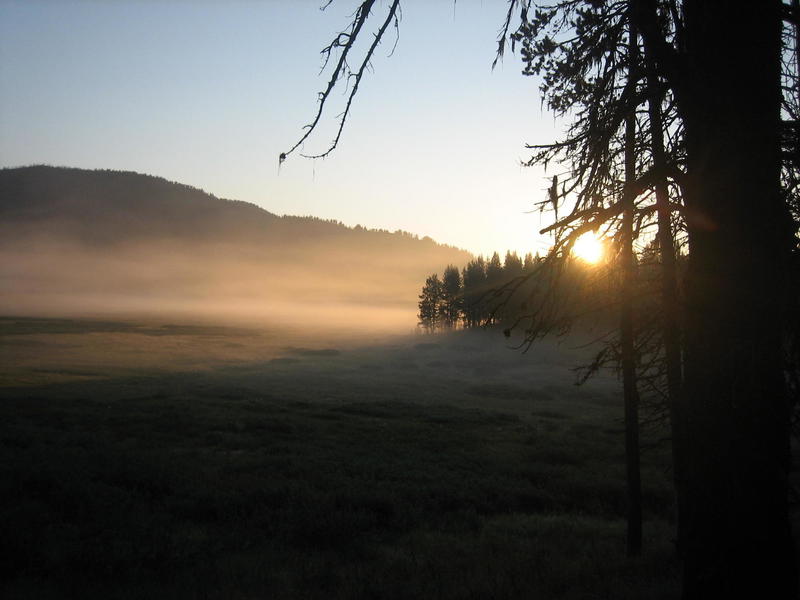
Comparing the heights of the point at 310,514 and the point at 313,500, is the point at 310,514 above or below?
above

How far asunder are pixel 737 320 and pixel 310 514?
9.38 meters

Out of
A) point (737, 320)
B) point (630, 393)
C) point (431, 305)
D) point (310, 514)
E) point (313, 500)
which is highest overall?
point (431, 305)

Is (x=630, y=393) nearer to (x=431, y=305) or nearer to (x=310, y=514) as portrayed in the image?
(x=310, y=514)

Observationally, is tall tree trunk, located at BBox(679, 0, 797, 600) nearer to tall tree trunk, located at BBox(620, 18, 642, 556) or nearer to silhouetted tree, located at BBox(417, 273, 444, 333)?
tall tree trunk, located at BBox(620, 18, 642, 556)

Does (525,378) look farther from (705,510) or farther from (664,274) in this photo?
(705,510)

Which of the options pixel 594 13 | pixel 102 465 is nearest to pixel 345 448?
pixel 102 465

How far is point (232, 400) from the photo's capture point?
118ft

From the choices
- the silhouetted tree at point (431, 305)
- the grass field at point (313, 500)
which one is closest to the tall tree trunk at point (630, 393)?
the grass field at point (313, 500)

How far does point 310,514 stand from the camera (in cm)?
1082

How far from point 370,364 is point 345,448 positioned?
5841 centimetres

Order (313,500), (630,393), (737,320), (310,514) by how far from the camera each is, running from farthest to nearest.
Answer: (313,500), (310,514), (630,393), (737,320)

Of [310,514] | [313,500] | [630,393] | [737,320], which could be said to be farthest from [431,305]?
[737,320]

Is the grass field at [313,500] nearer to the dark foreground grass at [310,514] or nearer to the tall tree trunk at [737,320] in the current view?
the dark foreground grass at [310,514]

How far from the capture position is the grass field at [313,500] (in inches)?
279
